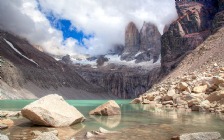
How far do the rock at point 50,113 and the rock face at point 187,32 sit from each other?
13704cm

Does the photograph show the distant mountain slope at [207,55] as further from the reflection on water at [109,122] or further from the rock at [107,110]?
the reflection on water at [109,122]

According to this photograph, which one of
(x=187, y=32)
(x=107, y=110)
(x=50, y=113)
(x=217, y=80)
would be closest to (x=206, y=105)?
(x=217, y=80)

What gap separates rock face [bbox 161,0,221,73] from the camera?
15650 centimetres

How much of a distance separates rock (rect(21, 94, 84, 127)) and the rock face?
137037 mm

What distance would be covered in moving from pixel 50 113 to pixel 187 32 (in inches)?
6176

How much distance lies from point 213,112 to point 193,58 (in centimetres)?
7459

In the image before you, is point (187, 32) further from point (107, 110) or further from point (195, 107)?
point (107, 110)

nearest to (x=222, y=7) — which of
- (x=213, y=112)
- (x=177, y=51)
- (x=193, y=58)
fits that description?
(x=177, y=51)

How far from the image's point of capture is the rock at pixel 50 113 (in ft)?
56.9

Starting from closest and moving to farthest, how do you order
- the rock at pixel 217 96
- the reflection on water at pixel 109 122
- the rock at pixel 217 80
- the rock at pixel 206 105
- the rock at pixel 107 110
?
the reflection on water at pixel 109 122, the rock at pixel 107 110, the rock at pixel 217 96, the rock at pixel 206 105, the rock at pixel 217 80

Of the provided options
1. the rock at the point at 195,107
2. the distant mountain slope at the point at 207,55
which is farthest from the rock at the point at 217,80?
the distant mountain slope at the point at 207,55

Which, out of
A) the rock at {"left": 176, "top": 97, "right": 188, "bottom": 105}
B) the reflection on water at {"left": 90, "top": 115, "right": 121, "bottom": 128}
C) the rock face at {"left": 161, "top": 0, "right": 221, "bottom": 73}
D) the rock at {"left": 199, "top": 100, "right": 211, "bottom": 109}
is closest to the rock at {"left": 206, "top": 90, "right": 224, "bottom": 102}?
the rock at {"left": 199, "top": 100, "right": 211, "bottom": 109}

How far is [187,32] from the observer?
16575cm

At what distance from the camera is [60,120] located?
57.9ft
